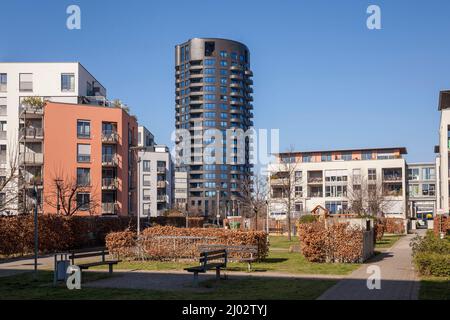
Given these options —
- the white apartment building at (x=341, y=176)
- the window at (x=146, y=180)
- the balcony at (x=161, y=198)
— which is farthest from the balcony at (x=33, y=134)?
the balcony at (x=161, y=198)

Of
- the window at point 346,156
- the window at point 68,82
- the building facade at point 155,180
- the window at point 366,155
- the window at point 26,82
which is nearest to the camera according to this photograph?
the window at point 26,82

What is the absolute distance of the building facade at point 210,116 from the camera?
141m

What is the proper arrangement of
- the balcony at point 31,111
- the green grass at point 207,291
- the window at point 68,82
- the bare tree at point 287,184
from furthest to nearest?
the window at point 68,82
the balcony at point 31,111
the bare tree at point 287,184
the green grass at point 207,291

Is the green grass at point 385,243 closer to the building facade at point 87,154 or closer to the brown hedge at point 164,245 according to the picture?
the brown hedge at point 164,245

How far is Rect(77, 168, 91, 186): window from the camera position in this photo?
54000 millimetres

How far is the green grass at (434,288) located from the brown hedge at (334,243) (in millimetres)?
5748

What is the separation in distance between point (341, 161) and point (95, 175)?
49.4m

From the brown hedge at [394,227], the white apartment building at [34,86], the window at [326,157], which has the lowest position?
the brown hedge at [394,227]

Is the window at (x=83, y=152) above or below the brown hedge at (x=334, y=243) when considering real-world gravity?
above

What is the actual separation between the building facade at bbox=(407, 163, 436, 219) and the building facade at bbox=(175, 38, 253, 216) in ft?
134

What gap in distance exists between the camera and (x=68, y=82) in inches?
2506

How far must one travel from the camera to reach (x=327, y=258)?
2333cm
